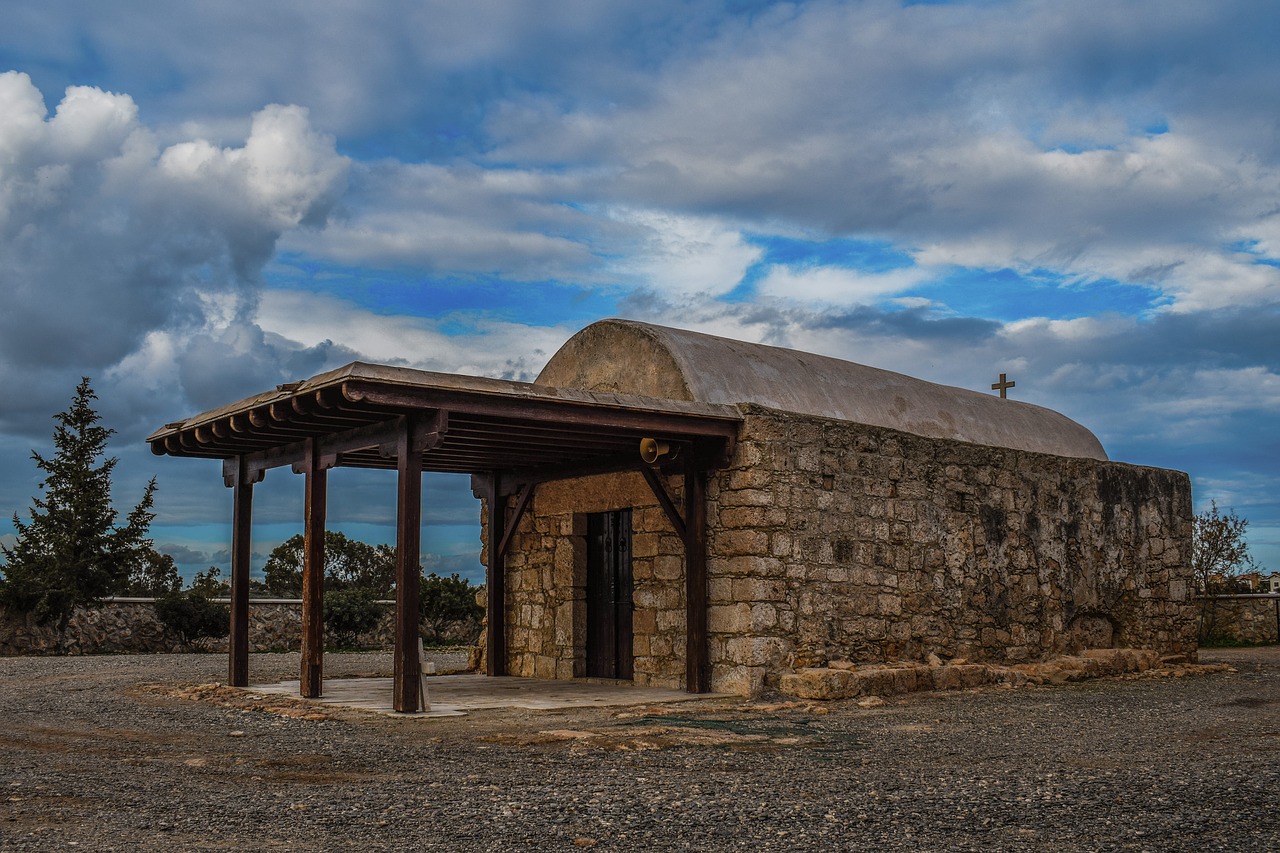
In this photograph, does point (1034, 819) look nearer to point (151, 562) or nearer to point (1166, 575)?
point (1166, 575)

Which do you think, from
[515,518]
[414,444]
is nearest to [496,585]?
[515,518]

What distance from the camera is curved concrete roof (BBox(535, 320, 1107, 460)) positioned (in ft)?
34.0

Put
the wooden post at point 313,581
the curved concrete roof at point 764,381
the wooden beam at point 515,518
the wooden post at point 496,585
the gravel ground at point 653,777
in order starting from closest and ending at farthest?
the gravel ground at point 653,777 → the wooden post at point 313,581 → the curved concrete roof at point 764,381 → the wooden beam at point 515,518 → the wooden post at point 496,585

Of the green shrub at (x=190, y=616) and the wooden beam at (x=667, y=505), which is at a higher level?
the wooden beam at (x=667, y=505)

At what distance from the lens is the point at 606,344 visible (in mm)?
11102

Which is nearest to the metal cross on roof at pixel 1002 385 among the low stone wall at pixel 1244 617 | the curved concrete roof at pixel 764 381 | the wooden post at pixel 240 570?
the curved concrete roof at pixel 764 381

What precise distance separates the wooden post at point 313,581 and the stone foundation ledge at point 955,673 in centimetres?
378

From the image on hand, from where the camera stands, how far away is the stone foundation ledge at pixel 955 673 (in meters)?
9.16

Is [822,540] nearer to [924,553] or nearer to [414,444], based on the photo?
[924,553]

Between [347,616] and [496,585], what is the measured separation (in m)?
7.32

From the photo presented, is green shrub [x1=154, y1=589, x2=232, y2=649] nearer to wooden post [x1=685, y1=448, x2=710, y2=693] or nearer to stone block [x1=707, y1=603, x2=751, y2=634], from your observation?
wooden post [x1=685, y1=448, x2=710, y2=693]

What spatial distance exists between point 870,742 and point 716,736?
3.04 feet

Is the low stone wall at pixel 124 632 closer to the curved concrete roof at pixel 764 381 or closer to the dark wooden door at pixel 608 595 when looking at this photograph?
the dark wooden door at pixel 608 595

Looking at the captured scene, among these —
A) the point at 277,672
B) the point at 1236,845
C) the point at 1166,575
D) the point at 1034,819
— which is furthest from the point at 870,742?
the point at 1166,575
